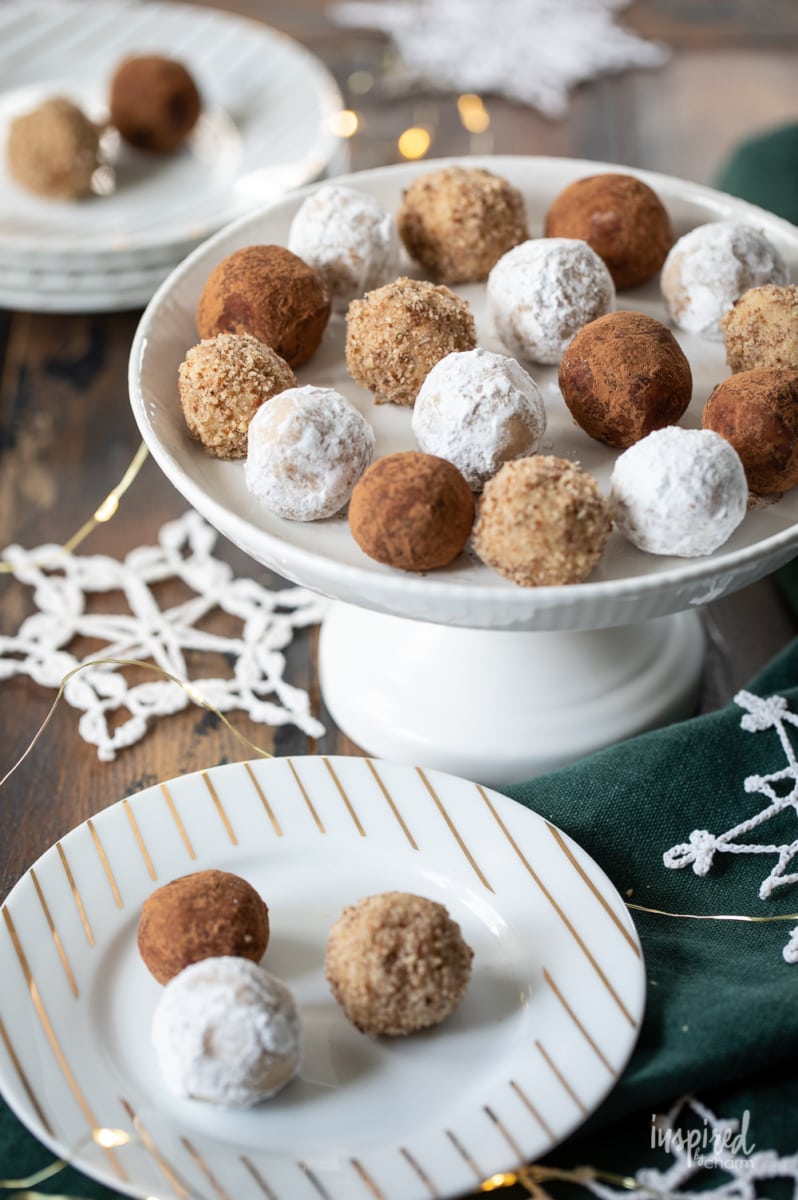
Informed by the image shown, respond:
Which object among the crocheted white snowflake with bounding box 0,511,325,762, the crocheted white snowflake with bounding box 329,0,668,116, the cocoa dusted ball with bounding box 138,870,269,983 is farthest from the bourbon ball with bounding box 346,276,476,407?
the crocheted white snowflake with bounding box 329,0,668,116

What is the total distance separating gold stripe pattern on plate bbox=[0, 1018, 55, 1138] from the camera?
61cm

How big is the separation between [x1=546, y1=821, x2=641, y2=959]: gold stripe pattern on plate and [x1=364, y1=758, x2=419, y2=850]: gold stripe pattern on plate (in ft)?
0.26

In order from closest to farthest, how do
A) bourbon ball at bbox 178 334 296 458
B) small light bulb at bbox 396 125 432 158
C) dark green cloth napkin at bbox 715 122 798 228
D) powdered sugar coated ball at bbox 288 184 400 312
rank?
bourbon ball at bbox 178 334 296 458 < powdered sugar coated ball at bbox 288 184 400 312 < dark green cloth napkin at bbox 715 122 798 228 < small light bulb at bbox 396 125 432 158

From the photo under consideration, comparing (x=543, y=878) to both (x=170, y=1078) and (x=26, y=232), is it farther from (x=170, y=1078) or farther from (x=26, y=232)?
(x=26, y=232)

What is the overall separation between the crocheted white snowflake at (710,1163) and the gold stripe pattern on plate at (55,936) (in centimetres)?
28

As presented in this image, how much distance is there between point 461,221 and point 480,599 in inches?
14.4

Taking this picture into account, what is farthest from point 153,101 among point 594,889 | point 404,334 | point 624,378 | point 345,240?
point 594,889

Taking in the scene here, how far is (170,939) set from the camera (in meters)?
0.67

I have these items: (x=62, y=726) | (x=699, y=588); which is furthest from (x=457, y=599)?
(x=62, y=726)

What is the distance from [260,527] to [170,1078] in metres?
0.32

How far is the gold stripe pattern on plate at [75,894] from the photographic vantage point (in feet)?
2.31

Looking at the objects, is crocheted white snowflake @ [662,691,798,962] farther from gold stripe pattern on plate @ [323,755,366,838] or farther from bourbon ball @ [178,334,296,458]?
bourbon ball @ [178,334,296,458]

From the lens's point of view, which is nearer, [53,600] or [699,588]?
[699,588]

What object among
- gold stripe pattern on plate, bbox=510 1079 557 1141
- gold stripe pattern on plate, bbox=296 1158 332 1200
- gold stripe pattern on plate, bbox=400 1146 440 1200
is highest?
gold stripe pattern on plate, bbox=510 1079 557 1141
